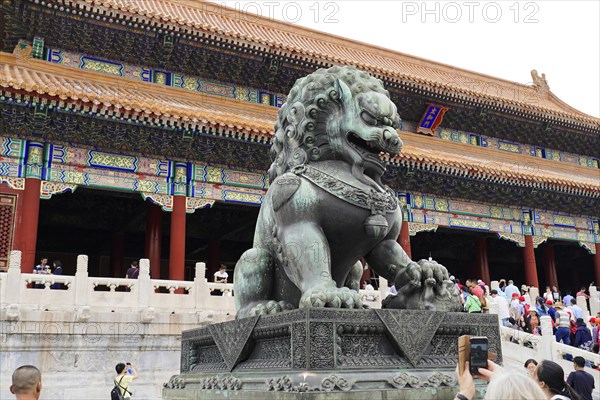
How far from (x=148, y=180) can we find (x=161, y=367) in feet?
15.3

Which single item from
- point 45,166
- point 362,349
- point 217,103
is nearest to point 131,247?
point 217,103

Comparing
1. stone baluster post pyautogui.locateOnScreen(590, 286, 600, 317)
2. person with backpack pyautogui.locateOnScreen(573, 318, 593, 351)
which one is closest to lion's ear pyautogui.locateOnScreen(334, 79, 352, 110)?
person with backpack pyautogui.locateOnScreen(573, 318, 593, 351)

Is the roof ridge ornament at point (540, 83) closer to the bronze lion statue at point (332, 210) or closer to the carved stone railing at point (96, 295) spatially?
the carved stone railing at point (96, 295)

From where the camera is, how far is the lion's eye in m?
3.20

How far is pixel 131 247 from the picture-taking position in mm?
18812

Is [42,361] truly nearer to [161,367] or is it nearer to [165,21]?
[161,367]

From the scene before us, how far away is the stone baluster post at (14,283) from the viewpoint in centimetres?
910

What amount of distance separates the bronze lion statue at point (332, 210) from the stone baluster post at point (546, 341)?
24.8 ft

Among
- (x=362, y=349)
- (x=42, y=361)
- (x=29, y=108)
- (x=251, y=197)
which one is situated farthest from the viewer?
(x=251, y=197)

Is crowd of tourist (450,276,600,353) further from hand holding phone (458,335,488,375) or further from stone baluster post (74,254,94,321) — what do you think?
hand holding phone (458,335,488,375)

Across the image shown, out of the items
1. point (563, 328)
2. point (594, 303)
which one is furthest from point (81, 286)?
point (594, 303)

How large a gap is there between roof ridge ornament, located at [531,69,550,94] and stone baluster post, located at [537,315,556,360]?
18.6m

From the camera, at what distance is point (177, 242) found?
12.8m

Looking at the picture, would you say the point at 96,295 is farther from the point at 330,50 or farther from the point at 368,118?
the point at 330,50
